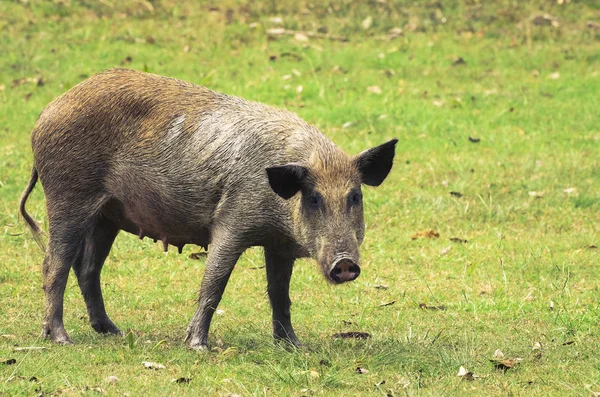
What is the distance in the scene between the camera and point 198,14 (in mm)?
16703

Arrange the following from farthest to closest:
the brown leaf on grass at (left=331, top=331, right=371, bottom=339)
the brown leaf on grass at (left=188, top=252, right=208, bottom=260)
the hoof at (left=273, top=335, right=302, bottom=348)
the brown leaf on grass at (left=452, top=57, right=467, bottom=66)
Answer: the brown leaf on grass at (left=452, top=57, right=467, bottom=66), the brown leaf on grass at (left=188, top=252, right=208, bottom=260), the brown leaf on grass at (left=331, top=331, right=371, bottom=339), the hoof at (left=273, top=335, right=302, bottom=348)

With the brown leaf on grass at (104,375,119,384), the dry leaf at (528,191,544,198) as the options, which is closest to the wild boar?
the brown leaf on grass at (104,375,119,384)

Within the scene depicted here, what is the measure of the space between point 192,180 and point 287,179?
74 cm

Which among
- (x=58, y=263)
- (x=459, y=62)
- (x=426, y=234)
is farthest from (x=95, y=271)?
(x=459, y=62)

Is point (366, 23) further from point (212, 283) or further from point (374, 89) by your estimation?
point (212, 283)

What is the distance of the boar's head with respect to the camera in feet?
20.7

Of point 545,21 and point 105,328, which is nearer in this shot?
point 105,328

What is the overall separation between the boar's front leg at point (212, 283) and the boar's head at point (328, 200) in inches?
18.2

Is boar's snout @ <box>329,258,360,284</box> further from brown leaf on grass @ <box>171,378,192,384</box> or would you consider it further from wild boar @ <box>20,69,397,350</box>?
brown leaf on grass @ <box>171,378,192,384</box>

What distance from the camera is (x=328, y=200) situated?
6.45 meters

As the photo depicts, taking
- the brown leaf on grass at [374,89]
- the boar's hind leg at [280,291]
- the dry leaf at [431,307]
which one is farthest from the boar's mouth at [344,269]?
Answer: the brown leaf on grass at [374,89]

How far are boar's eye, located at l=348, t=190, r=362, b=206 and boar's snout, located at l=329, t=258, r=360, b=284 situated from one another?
461mm

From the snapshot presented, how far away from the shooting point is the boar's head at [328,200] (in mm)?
6297

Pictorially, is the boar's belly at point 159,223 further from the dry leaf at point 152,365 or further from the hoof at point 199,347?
the dry leaf at point 152,365
